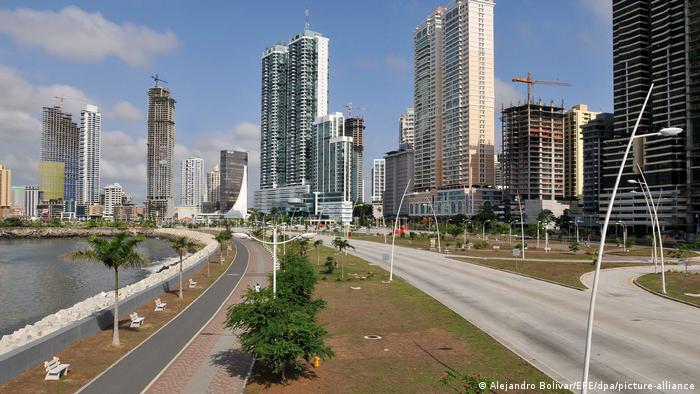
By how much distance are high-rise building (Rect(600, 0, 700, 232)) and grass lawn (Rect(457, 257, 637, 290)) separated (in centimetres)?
9337

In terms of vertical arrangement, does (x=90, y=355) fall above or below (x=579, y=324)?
above

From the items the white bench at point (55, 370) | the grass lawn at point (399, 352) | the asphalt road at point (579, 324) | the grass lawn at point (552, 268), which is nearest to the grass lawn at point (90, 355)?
the white bench at point (55, 370)

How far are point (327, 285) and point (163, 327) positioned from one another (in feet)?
73.1

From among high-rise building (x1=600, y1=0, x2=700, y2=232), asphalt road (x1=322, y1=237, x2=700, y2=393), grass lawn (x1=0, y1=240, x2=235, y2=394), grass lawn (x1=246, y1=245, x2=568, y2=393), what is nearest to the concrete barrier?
grass lawn (x1=0, y1=240, x2=235, y2=394)

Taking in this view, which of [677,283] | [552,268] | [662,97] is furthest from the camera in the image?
[662,97]

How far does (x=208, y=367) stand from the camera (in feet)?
75.3

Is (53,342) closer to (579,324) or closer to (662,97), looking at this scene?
(579,324)

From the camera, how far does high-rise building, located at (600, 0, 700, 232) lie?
501 ft

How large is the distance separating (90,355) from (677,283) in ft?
179

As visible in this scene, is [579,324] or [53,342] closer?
[53,342]

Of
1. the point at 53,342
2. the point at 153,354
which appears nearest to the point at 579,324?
the point at 153,354

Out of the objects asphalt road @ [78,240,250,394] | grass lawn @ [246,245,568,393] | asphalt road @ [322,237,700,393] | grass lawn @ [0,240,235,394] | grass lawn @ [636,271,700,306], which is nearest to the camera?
grass lawn @ [0,240,235,394]

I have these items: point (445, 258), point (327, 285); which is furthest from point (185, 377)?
point (445, 258)

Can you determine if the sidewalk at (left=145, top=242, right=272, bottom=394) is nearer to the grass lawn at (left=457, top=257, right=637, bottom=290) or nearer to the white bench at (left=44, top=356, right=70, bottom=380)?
the white bench at (left=44, top=356, right=70, bottom=380)
